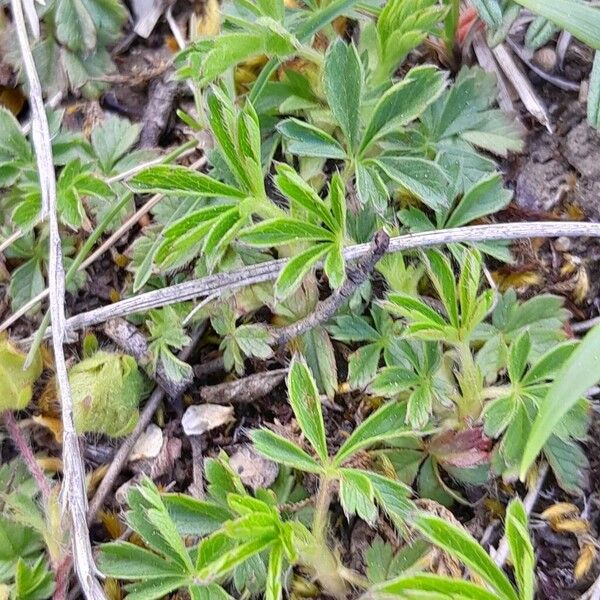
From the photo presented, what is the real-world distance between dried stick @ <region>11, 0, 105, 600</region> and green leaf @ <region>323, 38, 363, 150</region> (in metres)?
0.70

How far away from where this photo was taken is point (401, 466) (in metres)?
1.49

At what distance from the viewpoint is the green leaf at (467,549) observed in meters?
1.11

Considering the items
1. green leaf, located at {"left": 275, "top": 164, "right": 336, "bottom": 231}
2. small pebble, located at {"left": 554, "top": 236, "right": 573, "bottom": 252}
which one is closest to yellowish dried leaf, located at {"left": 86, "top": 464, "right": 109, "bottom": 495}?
green leaf, located at {"left": 275, "top": 164, "right": 336, "bottom": 231}

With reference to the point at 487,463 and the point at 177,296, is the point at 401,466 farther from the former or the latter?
the point at 177,296

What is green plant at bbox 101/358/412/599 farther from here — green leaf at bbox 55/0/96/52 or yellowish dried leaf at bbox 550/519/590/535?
green leaf at bbox 55/0/96/52

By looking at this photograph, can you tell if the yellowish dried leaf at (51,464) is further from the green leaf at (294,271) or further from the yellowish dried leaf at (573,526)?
the yellowish dried leaf at (573,526)

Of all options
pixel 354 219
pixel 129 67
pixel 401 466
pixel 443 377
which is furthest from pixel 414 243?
pixel 129 67

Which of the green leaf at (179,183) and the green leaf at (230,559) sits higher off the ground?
the green leaf at (179,183)

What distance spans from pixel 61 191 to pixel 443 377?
97 cm

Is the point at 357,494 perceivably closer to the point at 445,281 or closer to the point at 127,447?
the point at 445,281

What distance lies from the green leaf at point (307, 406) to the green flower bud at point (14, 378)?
2.27 feet

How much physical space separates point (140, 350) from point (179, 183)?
0.43 m

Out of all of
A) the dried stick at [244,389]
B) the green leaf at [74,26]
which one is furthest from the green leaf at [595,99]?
the green leaf at [74,26]

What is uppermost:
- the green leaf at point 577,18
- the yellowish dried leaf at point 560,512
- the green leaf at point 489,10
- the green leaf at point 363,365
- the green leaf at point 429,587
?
the green leaf at point 577,18
